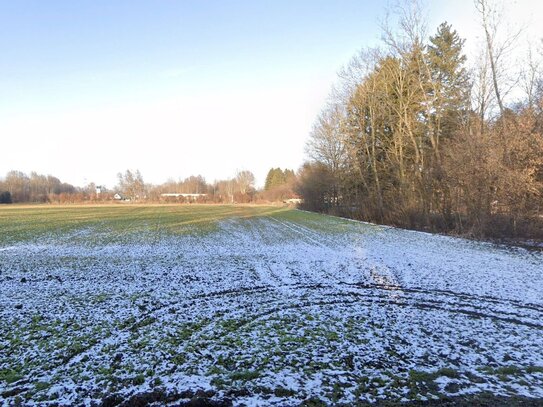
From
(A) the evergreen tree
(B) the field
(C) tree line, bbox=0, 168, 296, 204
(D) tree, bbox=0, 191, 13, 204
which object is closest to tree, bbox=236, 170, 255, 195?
(C) tree line, bbox=0, 168, 296, 204

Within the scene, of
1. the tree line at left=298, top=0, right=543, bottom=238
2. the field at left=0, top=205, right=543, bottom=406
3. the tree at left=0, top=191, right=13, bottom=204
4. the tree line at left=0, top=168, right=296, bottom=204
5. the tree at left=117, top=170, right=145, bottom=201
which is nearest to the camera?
the field at left=0, top=205, right=543, bottom=406

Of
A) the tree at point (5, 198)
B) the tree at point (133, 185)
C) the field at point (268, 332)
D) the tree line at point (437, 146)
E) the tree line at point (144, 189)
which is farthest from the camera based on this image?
the tree at point (133, 185)

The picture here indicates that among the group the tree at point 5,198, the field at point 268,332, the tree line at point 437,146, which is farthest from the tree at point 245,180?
the field at point 268,332

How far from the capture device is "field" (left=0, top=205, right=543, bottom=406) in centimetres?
373

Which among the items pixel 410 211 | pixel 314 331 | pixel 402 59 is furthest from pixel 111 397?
pixel 402 59

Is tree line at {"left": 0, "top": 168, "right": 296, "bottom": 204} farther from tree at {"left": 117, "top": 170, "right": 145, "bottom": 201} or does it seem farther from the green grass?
the green grass

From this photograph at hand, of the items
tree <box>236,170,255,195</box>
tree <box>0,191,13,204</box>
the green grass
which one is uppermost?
tree <box>236,170,255,195</box>

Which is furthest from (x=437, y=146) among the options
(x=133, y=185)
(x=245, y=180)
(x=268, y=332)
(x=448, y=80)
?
(x=133, y=185)

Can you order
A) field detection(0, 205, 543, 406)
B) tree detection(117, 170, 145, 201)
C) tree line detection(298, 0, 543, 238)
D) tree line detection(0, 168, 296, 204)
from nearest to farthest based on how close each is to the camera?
field detection(0, 205, 543, 406), tree line detection(298, 0, 543, 238), tree line detection(0, 168, 296, 204), tree detection(117, 170, 145, 201)

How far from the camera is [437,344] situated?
4.89 metres

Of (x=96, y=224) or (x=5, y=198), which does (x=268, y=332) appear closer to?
(x=96, y=224)

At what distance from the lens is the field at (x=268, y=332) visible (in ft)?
12.2

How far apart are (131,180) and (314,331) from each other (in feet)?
452

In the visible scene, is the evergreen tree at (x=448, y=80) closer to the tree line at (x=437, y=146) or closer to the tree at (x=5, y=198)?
the tree line at (x=437, y=146)
